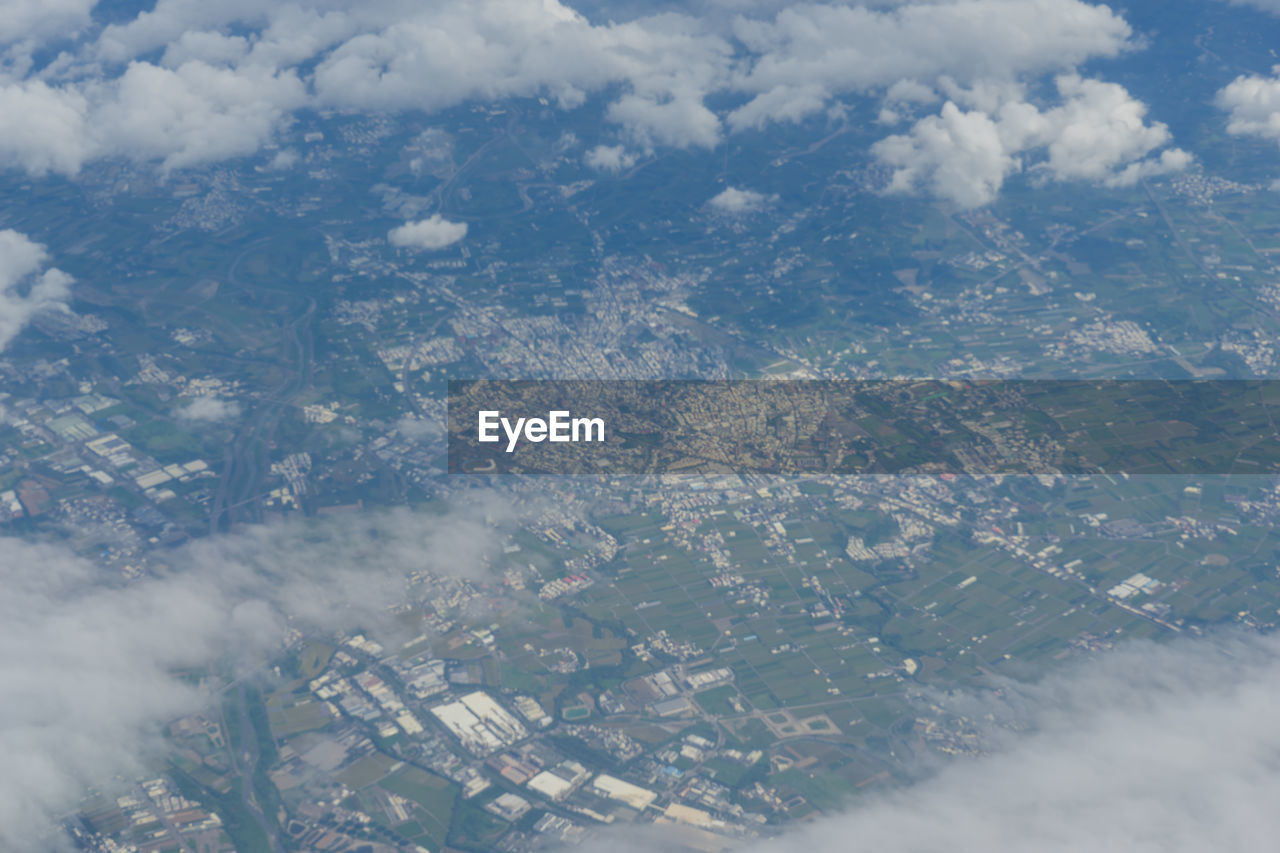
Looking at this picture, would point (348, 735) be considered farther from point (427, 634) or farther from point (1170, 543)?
point (1170, 543)

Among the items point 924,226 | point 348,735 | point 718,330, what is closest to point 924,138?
point 924,226

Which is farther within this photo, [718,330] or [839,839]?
[718,330]

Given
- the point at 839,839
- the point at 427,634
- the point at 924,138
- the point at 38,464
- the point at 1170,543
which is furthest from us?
the point at 924,138

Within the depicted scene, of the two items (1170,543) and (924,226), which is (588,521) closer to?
(1170,543)

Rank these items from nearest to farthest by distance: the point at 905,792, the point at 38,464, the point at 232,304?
the point at 905,792
the point at 38,464
the point at 232,304

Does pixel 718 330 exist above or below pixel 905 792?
above

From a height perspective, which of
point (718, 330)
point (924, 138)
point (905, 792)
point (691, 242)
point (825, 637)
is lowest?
point (905, 792)
